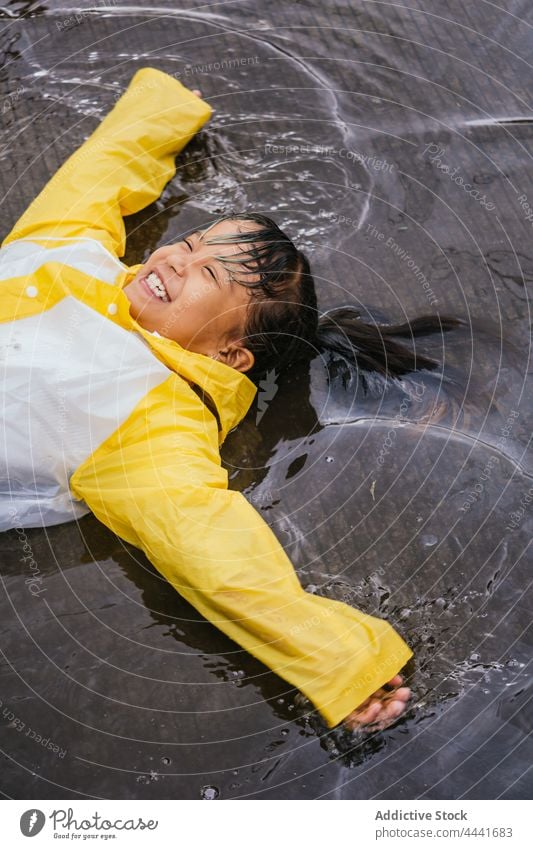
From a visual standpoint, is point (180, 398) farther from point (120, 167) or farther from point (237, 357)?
point (120, 167)

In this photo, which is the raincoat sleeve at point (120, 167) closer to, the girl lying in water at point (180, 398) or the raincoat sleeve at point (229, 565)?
the girl lying in water at point (180, 398)

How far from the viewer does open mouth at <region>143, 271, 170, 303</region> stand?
5.71 ft

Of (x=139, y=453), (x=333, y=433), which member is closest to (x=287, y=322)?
(x=333, y=433)

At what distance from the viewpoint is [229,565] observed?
4.88 feet

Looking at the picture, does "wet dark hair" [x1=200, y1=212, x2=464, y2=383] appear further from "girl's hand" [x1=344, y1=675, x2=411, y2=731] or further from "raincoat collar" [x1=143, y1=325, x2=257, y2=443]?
"girl's hand" [x1=344, y1=675, x2=411, y2=731]

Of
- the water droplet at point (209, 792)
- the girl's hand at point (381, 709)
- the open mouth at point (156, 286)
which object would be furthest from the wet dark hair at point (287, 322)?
the water droplet at point (209, 792)

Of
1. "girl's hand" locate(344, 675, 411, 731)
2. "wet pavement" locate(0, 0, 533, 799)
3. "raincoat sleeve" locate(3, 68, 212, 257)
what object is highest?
"raincoat sleeve" locate(3, 68, 212, 257)

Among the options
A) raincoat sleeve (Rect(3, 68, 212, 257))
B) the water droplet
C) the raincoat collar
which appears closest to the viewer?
the water droplet

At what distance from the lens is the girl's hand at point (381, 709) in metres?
1.47

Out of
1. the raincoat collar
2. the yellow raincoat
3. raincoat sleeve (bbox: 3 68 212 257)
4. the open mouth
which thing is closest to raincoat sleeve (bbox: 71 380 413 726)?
the yellow raincoat

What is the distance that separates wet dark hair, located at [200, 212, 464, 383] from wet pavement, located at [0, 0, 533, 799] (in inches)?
1.9

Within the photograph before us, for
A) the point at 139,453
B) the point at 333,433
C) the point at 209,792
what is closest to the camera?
the point at 209,792

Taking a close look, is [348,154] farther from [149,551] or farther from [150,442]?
[149,551]

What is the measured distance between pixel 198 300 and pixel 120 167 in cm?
46
